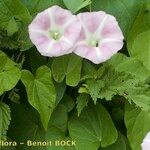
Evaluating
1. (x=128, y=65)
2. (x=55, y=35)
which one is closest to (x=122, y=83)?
(x=128, y=65)

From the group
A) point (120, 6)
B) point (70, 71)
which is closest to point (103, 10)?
point (120, 6)

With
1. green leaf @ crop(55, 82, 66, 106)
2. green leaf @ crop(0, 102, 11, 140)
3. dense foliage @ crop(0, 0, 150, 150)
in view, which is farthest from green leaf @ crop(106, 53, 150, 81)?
green leaf @ crop(0, 102, 11, 140)

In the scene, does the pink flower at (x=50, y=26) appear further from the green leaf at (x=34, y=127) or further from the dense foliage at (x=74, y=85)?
the green leaf at (x=34, y=127)

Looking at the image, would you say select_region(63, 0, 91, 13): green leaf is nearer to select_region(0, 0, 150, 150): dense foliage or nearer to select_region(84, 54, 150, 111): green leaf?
select_region(0, 0, 150, 150): dense foliage

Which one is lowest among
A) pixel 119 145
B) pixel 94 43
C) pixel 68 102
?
pixel 119 145

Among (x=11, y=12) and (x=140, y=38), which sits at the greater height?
(x=11, y=12)

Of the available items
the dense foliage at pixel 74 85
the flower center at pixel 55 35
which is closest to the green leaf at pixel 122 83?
the dense foliage at pixel 74 85

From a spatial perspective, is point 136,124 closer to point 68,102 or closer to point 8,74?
point 68,102
